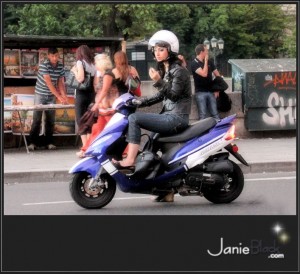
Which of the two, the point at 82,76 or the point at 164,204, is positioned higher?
the point at 82,76

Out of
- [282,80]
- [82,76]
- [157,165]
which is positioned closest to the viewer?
[157,165]

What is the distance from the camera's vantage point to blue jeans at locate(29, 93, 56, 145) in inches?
536

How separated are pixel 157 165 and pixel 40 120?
5865 millimetres

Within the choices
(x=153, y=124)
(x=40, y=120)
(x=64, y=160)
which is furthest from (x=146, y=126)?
(x=40, y=120)

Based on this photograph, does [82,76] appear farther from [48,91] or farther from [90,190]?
[90,190]

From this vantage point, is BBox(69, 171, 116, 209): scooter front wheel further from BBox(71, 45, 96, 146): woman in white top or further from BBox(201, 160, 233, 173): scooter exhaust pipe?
BBox(71, 45, 96, 146): woman in white top

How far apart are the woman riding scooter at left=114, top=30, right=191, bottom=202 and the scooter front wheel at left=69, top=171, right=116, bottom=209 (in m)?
0.22

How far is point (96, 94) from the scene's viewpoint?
40.3 ft

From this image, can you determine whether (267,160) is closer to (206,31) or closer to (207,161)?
(207,161)

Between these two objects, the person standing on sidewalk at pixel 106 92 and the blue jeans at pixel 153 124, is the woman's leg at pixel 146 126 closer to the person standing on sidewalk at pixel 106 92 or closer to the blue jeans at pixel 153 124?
the blue jeans at pixel 153 124

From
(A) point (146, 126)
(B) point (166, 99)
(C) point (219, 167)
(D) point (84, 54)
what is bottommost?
(C) point (219, 167)

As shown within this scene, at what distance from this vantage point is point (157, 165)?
8.14 metres

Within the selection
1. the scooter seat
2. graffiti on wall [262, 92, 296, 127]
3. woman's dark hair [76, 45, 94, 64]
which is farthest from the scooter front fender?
graffiti on wall [262, 92, 296, 127]
